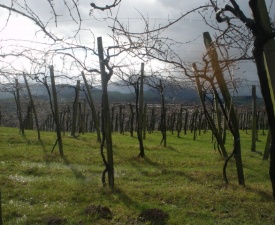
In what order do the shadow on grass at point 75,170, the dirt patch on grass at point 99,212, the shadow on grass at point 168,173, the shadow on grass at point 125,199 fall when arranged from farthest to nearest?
the shadow on grass at point 168,173 → the shadow on grass at point 75,170 → the shadow on grass at point 125,199 → the dirt patch on grass at point 99,212

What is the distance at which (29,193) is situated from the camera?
7.79 m

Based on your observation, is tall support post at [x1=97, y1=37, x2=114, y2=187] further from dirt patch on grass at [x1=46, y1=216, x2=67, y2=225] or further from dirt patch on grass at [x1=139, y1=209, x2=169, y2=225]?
dirt patch on grass at [x1=46, y1=216, x2=67, y2=225]

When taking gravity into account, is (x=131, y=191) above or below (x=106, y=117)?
below

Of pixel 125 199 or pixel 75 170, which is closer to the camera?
pixel 125 199

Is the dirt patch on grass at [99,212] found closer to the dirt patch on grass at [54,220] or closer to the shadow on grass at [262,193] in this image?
the dirt patch on grass at [54,220]

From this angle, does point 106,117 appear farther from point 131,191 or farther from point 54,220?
point 54,220

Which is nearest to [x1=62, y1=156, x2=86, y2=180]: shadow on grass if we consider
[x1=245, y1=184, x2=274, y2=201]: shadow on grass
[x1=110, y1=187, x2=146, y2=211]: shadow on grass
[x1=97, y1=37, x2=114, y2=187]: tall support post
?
[x1=97, y1=37, x2=114, y2=187]: tall support post

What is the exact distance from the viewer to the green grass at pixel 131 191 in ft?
21.7

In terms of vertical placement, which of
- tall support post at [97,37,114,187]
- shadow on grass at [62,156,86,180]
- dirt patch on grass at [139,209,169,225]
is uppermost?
tall support post at [97,37,114,187]

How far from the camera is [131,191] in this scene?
8.12 meters

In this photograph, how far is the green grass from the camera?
6.63 metres

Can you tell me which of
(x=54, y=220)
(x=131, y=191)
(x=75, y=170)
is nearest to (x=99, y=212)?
(x=54, y=220)

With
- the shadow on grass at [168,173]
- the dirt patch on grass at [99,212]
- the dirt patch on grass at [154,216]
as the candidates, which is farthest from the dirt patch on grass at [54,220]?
the shadow on grass at [168,173]

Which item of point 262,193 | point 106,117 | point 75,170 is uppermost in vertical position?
point 106,117
